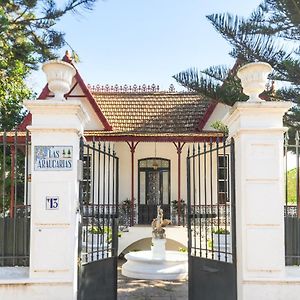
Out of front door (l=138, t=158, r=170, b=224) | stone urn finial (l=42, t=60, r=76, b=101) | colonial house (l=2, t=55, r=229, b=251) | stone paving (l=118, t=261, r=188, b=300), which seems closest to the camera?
stone urn finial (l=42, t=60, r=76, b=101)

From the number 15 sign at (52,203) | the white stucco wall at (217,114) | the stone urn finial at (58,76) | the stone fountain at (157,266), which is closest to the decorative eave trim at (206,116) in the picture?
the white stucco wall at (217,114)

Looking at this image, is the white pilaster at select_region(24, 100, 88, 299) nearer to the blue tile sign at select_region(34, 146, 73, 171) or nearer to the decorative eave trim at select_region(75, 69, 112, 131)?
the blue tile sign at select_region(34, 146, 73, 171)

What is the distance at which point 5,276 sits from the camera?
4617 millimetres

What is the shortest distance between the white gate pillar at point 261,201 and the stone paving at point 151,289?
2615 millimetres

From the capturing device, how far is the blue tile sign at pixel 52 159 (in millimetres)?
4613

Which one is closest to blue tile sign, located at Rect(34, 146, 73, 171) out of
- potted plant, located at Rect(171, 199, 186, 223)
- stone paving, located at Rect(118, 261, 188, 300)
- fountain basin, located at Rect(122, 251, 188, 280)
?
stone paving, located at Rect(118, 261, 188, 300)

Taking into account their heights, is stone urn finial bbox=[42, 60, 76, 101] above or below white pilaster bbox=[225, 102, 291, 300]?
above

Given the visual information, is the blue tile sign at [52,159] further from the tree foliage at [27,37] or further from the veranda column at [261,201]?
the tree foliage at [27,37]

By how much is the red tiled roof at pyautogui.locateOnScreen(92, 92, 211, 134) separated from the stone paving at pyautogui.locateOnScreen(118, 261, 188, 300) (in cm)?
778

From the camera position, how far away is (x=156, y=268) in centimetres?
888

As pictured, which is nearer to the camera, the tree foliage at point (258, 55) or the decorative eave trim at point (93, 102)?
the tree foliage at point (258, 55)

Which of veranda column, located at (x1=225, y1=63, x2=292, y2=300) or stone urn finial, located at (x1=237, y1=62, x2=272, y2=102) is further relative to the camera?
stone urn finial, located at (x1=237, y1=62, x2=272, y2=102)

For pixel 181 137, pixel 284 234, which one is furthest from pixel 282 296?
pixel 181 137

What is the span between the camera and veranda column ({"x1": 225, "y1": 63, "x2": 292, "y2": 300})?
4617 mm
